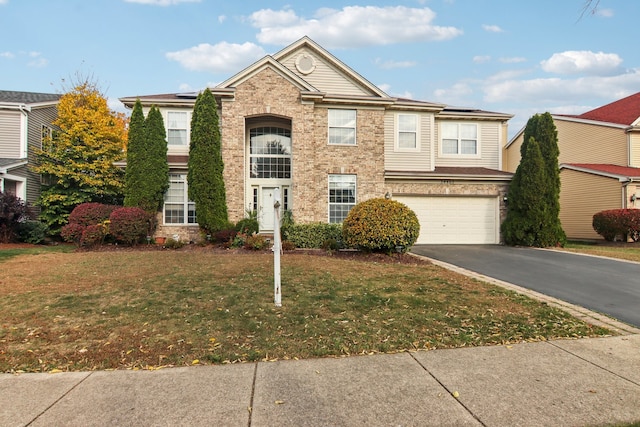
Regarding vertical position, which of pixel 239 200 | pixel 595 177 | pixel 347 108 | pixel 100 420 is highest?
pixel 347 108

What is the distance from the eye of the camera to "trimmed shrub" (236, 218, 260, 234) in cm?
1360

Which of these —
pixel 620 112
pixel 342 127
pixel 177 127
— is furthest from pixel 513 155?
pixel 177 127

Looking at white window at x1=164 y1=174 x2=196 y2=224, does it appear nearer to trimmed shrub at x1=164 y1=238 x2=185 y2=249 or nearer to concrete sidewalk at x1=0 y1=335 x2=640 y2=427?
trimmed shrub at x1=164 y1=238 x2=185 y2=249

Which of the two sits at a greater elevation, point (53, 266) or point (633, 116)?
point (633, 116)

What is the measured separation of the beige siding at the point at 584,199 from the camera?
649 inches

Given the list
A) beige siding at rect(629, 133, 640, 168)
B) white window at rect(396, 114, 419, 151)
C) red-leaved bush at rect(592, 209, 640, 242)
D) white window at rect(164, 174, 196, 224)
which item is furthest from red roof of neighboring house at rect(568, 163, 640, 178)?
white window at rect(164, 174, 196, 224)

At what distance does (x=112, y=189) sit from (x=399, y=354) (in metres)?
17.2

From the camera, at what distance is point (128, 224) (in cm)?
1290

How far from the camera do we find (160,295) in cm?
644

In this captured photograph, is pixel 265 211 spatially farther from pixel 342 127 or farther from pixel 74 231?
pixel 74 231

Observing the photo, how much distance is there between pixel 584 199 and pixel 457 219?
23.2 feet

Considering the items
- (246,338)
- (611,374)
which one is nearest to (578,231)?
(611,374)

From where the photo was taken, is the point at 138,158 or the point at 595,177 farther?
the point at 595,177

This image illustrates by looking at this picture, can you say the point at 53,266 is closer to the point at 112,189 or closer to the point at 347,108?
the point at 112,189
